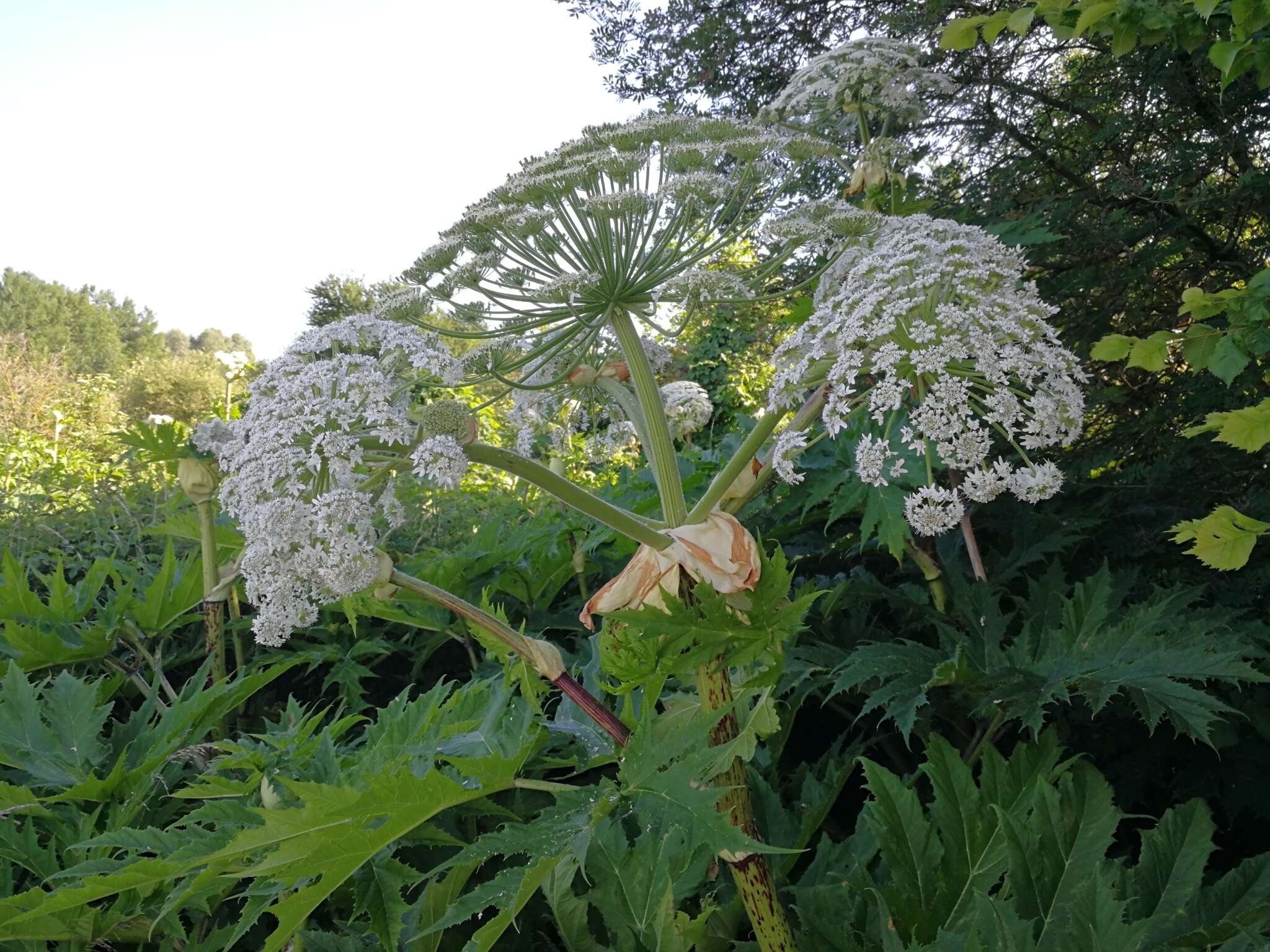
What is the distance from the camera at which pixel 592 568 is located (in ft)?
8.52

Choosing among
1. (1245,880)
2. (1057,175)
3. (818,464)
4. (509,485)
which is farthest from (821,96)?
(509,485)

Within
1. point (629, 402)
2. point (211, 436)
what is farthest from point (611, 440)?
point (211, 436)

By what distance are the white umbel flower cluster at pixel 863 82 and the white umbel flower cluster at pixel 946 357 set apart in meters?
0.87

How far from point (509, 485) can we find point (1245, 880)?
557 centimetres

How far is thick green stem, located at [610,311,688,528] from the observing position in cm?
130

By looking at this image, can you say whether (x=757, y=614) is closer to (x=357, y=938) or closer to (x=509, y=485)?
(x=357, y=938)

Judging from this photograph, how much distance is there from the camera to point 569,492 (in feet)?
4.02

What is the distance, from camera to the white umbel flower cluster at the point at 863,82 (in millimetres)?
2012

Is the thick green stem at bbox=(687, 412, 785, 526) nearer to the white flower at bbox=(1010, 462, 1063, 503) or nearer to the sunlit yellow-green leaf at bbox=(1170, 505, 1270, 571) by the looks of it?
the white flower at bbox=(1010, 462, 1063, 503)

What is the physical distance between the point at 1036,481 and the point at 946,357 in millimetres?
228

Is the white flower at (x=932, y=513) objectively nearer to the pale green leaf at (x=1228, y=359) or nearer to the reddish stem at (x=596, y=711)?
the reddish stem at (x=596, y=711)

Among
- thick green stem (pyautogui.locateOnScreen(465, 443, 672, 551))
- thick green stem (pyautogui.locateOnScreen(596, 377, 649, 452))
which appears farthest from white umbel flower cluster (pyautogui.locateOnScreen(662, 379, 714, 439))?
thick green stem (pyautogui.locateOnScreen(465, 443, 672, 551))

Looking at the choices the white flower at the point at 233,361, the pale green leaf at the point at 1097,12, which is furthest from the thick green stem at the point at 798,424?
the white flower at the point at 233,361

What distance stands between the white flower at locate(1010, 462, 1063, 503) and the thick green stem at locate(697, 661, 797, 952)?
19.4 inches
